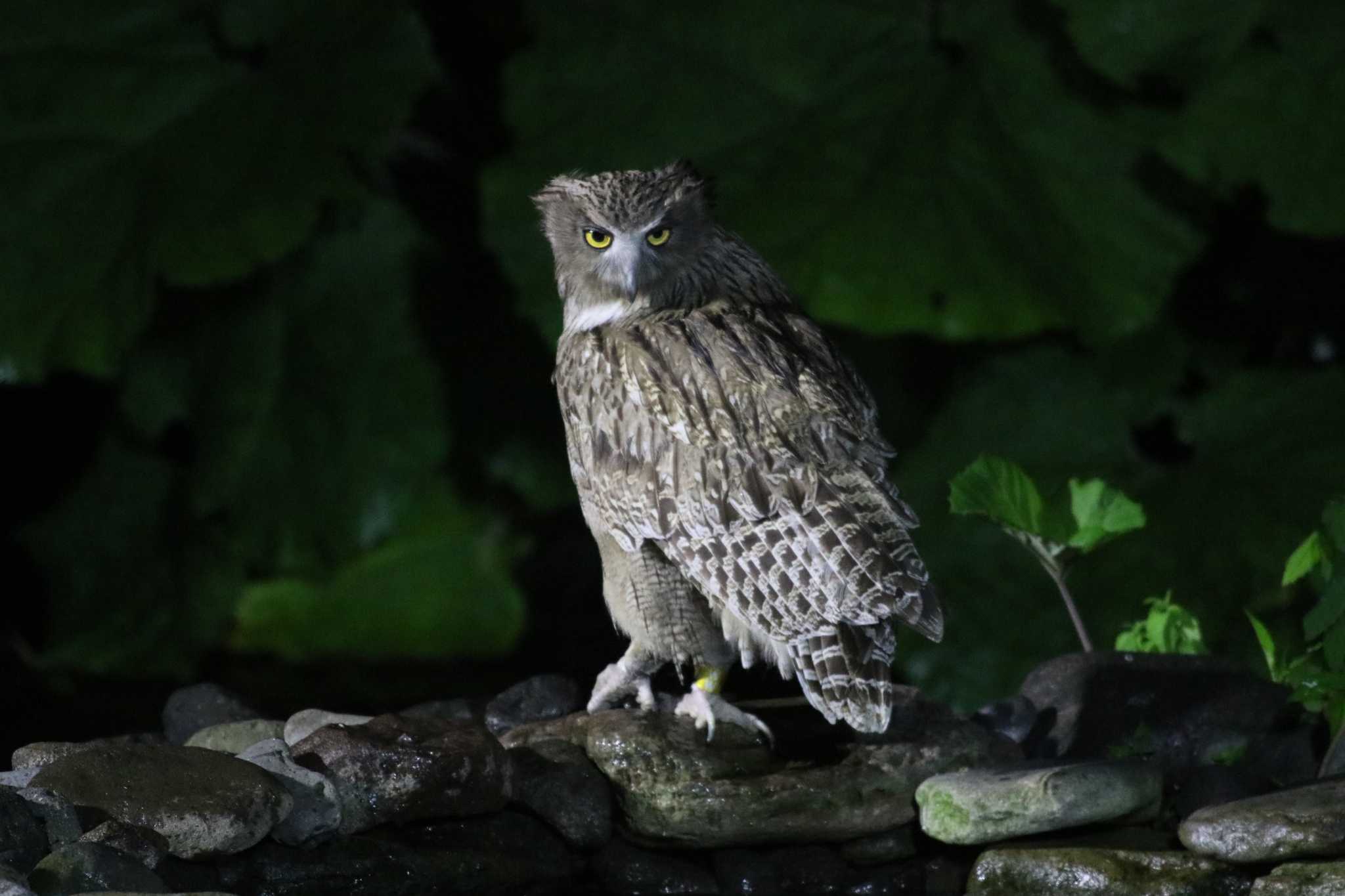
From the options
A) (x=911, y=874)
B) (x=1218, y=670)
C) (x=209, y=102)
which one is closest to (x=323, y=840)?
(x=911, y=874)

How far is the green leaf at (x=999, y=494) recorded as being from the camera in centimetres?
309

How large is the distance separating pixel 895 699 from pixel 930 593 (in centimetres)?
39

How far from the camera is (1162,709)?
3.15m

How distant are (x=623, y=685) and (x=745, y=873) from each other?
455 mm

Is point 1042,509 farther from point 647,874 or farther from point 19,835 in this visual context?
point 19,835

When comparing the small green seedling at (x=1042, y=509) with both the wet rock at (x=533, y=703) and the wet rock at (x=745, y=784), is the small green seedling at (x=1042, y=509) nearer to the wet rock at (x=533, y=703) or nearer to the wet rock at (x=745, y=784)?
the wet rock at (x=745, y=784)

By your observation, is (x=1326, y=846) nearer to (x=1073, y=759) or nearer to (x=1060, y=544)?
(x=1073, y=759)

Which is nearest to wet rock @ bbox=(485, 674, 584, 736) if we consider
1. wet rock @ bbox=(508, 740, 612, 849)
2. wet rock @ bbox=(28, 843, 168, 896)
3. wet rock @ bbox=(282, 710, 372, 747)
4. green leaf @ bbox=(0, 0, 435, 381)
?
wet rock @ bbox=(282, 710, 372, 747)

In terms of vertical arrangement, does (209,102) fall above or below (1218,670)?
above

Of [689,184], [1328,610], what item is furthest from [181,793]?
[1328,610]

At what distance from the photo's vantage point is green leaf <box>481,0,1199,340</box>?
184 inches

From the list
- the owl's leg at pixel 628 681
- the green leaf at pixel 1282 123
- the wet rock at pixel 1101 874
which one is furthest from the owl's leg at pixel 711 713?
the green leaf at pixel 1282 123

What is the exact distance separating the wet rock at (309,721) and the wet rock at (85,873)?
692 millimetres

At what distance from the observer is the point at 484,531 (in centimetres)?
598
